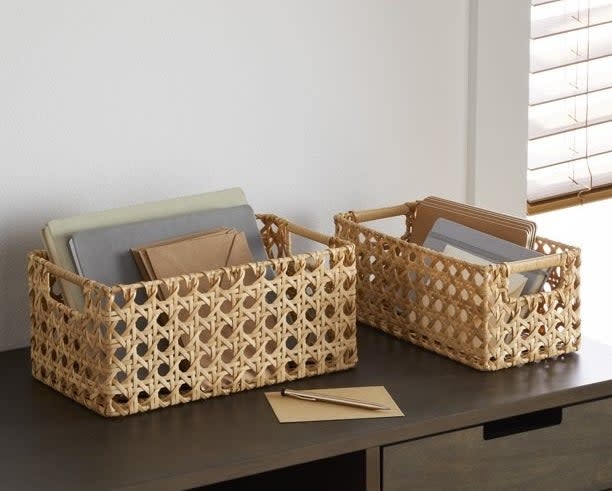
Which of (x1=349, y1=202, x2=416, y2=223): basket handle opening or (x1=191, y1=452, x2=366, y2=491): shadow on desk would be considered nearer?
(x1=191, y1=452, x2=366, y2=491): shadow on desk

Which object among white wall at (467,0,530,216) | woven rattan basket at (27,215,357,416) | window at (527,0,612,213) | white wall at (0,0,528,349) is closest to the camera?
woven rattan basket at (27,215,357,416)

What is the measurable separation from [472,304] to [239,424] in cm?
34

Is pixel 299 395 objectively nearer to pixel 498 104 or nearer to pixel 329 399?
pixel 329 399

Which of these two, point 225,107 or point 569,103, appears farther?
point 569,103

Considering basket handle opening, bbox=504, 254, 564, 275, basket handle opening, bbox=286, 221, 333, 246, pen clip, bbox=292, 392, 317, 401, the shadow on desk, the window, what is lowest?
the shadow on desk

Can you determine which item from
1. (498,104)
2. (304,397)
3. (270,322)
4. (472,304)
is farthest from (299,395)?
(498,104)

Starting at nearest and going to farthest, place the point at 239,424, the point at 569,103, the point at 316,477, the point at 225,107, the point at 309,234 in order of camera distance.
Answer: the point at 239,424, the point at 316,477, the point at 309,234, the point at 225,107, the point at 569,103

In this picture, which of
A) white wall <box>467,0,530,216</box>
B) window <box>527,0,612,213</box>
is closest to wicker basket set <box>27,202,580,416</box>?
white wall <box>467,0,530,216</box>

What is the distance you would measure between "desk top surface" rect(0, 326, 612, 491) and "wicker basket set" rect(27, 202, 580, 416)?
2cm

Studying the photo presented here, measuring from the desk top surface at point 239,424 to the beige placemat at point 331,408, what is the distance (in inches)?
0.5

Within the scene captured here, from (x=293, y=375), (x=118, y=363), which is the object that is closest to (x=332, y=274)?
(x=293, y=375)

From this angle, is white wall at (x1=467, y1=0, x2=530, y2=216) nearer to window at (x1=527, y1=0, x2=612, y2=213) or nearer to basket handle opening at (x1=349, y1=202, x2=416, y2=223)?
window at (x1=527, y1=0, x2=612, y2=213)

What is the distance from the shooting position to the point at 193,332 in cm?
145

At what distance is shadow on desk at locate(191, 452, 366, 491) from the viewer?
1.42 m
